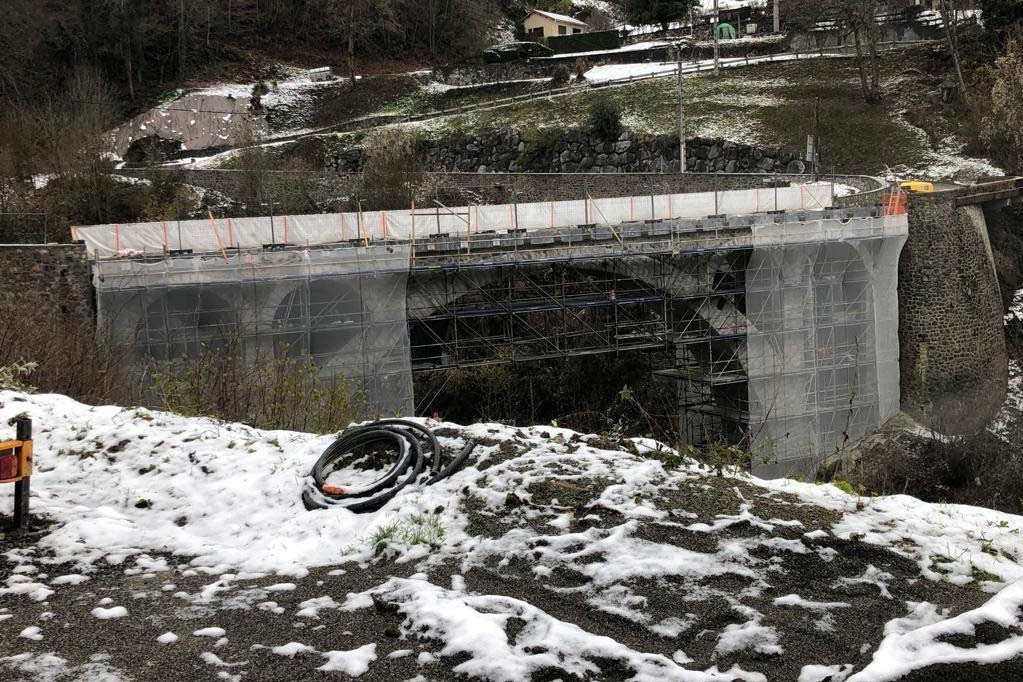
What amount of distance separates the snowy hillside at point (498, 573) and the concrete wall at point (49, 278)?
29.3 ft

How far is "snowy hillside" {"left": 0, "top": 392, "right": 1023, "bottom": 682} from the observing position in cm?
411

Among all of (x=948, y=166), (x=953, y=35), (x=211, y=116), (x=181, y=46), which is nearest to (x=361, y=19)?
(x=181, y=46)

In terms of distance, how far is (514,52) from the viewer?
42938 millimetres

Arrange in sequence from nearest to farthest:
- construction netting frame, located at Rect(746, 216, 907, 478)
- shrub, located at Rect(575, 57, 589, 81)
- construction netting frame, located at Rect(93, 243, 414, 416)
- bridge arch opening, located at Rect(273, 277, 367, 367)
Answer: construction netting frame, located at Rect(93, 243, 414, 416)
bridge arch opening, located at Rect(273, 277, 367, 367)
construction netting frame, located at Rect(746, 216, 907, 478)
shrub, located at Rect(575, 57, 589, 81)

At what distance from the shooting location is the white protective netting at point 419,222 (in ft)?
56.5

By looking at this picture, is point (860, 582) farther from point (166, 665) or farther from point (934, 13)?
point (934, 13)

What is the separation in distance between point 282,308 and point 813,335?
10455 mm

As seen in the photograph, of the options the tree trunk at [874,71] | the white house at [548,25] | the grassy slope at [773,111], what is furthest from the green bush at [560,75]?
the tree trunk at [874,71]

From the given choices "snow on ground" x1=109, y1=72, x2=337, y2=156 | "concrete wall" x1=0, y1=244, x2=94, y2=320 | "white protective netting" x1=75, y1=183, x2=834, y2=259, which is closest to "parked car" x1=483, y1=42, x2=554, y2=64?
"snow on ground" x1=109, y1=72, x2=337, y2=156

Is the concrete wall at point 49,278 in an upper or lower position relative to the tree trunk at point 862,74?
lower

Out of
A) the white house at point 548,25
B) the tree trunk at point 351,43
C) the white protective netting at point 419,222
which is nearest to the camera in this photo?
the white protective netting at point 419,222

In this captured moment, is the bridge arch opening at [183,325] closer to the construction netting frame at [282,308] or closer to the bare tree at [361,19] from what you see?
the construction netting frame at [282,308]

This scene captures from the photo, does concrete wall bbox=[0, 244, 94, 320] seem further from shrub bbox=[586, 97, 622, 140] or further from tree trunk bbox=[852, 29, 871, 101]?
tree trunk bbox=[852, 29, 871, 101]

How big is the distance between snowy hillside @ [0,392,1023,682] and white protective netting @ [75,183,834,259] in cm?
1046
